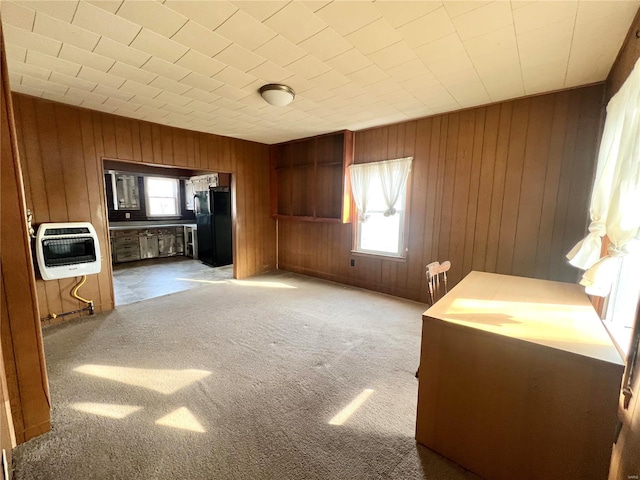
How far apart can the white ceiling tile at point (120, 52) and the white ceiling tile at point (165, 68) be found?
1.9 inches

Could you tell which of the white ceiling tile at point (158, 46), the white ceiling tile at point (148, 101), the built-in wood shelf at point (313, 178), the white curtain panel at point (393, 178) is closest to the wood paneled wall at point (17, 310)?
the white ceiling tile at point (158, 46)

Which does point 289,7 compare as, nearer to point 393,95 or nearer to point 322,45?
point 322,45

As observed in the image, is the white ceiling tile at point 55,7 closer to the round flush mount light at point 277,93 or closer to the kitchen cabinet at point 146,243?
the round flush mount light at point 277,93

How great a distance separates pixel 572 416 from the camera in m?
1.10

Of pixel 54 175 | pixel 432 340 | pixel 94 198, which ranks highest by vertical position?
pixel 54 175

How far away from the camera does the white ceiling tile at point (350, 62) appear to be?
2018 mm

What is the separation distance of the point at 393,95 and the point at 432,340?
8.05ft

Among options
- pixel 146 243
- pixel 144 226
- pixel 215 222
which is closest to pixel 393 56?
pixel 215 222

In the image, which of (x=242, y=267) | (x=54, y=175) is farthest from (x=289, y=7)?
(x=242, y=267)

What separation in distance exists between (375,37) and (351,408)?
2.51 m

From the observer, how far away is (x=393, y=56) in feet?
6.68

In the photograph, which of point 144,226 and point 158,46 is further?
point 144,226

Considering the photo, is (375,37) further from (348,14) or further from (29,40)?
(29,40)

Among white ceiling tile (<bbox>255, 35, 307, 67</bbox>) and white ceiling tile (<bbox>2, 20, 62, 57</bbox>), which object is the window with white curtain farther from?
white ceiling tile (<bbox>2, 20, 62, 57</bbox>)
